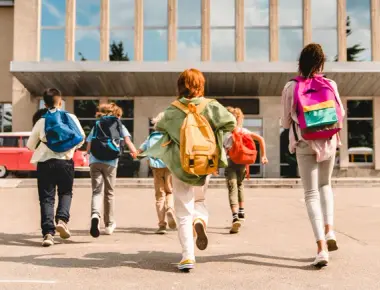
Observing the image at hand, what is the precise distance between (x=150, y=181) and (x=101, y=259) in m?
11.9

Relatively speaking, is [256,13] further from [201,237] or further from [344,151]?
[201,237]

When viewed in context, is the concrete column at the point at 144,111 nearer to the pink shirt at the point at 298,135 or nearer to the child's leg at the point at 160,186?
the child's leg at the point at 160,186

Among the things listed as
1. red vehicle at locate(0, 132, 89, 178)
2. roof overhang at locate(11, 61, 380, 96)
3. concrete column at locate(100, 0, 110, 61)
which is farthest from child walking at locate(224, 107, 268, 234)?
concrete column at locate(100, 0, 110, 61)

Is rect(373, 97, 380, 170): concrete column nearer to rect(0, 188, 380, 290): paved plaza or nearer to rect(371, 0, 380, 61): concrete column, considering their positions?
rect(371, 0, 380, 61): concrete column

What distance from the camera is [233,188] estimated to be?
24.1ft

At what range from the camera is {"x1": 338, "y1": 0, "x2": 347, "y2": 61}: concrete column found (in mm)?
24266

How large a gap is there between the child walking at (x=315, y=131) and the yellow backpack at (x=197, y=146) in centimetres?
82

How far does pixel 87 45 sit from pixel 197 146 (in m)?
21.3

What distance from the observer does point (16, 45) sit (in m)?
24.8

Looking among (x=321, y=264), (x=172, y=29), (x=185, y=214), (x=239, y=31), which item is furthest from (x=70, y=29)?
(x=321, y=264)

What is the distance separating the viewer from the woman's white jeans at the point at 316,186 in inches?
191

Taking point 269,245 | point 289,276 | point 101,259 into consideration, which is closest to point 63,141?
point 101,259

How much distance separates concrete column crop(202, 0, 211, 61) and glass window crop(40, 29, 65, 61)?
258 inches

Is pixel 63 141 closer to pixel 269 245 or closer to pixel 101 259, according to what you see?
pixel 101 259
